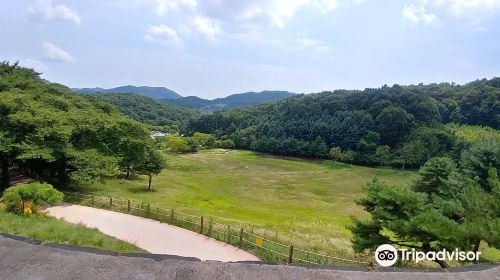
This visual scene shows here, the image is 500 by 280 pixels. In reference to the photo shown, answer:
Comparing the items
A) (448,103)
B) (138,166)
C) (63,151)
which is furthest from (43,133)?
(448,103)

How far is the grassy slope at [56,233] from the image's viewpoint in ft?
44.9

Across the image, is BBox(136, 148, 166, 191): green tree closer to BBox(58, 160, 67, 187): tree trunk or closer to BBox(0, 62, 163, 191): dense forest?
BBox(0, 62, 163, 191): dense forest

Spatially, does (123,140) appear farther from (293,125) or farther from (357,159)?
(293,125)

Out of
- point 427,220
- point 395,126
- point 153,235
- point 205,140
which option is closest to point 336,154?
point 395,126

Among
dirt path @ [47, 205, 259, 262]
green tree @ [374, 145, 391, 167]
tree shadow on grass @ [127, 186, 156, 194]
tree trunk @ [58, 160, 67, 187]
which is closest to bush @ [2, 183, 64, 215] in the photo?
dirt path @ [47, 205, 259, 262]

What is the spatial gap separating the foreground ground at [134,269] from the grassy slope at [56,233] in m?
8.97

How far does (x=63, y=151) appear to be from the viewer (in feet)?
88.4

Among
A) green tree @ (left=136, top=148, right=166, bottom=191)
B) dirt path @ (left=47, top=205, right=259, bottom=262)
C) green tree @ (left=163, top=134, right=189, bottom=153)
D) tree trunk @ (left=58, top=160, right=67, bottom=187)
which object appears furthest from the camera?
green tree @ (left=163, top=134, right=189, bottom=153)

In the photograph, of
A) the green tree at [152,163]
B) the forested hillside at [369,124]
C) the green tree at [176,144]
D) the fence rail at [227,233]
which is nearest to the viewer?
the fence rail at [227,233]

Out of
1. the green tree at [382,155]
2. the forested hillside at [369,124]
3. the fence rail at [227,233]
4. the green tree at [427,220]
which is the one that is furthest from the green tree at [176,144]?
the green tree at [427,220]

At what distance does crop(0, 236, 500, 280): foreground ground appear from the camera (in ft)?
13.9

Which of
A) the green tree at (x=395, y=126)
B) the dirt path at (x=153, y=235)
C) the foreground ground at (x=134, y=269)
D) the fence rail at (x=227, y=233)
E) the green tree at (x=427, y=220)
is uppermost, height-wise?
the green tree at (x=395, y=126)

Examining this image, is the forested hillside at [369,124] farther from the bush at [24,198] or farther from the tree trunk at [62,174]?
the bush at [24,198]

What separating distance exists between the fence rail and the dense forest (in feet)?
9.61
